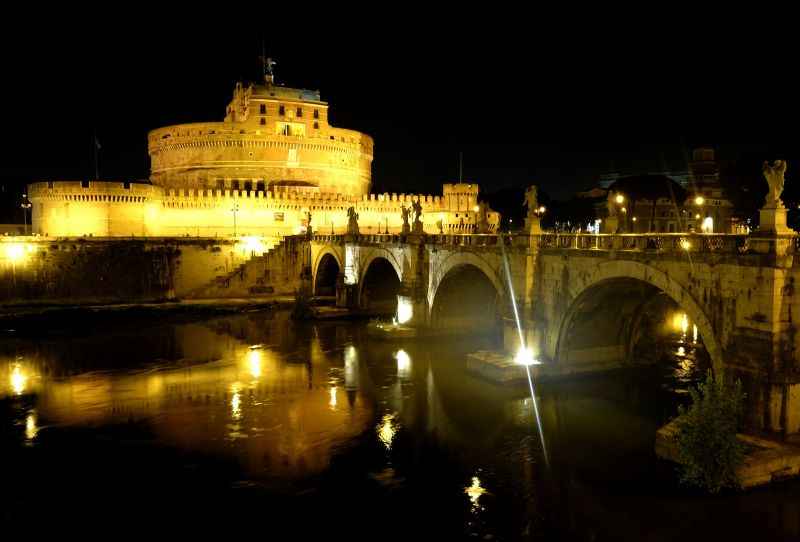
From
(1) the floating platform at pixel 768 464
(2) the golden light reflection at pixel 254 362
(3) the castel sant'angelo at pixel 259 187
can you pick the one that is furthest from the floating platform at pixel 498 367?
(3) the castel sant'angelo at pixel 259 187

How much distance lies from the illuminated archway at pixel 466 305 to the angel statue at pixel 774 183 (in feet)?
Answer: 54.6

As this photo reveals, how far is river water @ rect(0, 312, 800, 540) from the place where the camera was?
1262 centimetres

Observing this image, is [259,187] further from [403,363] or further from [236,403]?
[236,403]

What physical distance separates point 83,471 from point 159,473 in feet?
6.16

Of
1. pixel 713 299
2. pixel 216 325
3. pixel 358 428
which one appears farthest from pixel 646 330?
pixel 216 325

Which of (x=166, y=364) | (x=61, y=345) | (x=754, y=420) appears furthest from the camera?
(x=61, y=345)

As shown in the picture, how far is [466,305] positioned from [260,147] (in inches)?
1512

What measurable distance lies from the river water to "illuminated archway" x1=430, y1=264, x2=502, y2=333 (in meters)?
3.74

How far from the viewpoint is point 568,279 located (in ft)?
66.4

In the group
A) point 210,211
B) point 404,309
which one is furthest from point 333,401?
point 210,211

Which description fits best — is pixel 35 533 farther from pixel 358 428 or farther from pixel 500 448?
pixel 500 448

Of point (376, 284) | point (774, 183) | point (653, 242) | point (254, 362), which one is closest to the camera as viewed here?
point (774, 183)

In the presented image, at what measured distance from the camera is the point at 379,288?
4012 centimetres

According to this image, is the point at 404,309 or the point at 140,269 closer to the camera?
the point at 404,309
